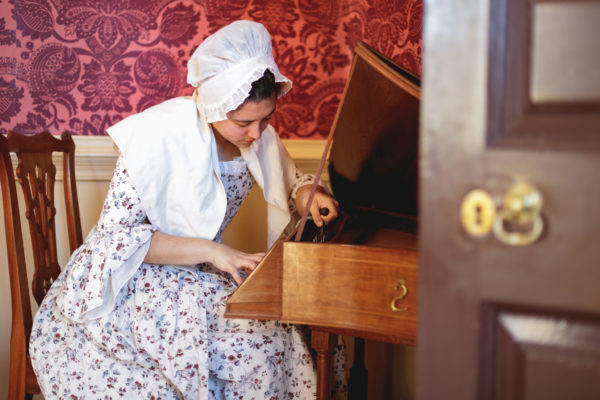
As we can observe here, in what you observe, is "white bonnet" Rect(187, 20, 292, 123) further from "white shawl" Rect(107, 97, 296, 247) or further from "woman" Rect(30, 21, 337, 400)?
"white shawl" Rect(107, 97, 296, 247)

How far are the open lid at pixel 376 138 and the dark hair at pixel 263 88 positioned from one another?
0.88 ft

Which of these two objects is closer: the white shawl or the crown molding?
the white shawl

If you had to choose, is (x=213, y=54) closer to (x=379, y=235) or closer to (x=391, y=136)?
(x=391, y=136)

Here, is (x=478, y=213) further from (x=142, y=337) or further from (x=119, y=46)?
(x=119, y=46)

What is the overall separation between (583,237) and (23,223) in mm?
2545

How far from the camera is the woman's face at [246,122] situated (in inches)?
77.1

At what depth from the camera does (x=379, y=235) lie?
2062mm

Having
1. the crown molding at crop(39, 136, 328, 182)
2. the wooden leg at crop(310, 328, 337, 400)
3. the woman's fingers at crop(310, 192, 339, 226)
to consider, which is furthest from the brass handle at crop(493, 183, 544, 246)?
the crown molding at crop(39, 136, 328, 182)

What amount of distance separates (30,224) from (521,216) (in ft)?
6.16

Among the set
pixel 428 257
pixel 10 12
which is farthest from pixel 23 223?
pixel 428 257

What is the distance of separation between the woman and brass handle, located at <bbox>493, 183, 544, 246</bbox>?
107 centimetres

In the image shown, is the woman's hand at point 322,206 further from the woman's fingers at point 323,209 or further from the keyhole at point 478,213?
the keyhole at point 478,213

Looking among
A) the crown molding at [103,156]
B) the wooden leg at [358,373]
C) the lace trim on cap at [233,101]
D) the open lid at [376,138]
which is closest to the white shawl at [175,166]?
the lace trim on cap at [233,101]

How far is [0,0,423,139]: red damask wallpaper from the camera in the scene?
2738 millimetres
